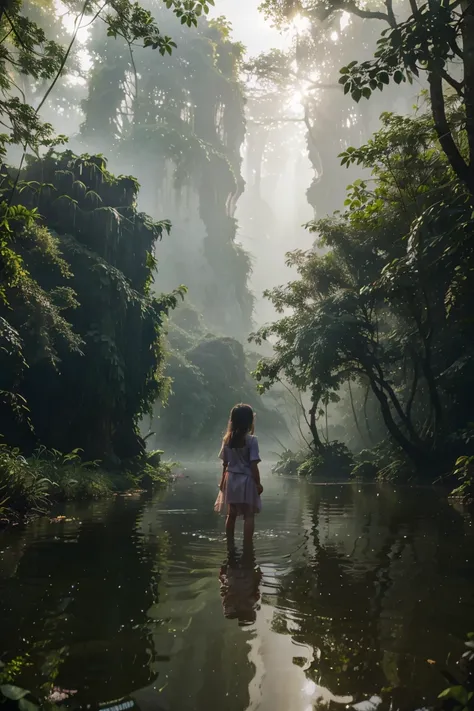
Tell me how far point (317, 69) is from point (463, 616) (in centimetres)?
5290

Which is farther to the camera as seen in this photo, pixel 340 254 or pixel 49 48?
pixel 340 254

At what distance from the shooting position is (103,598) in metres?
4.51

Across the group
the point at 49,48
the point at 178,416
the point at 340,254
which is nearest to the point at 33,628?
the point at 49,48

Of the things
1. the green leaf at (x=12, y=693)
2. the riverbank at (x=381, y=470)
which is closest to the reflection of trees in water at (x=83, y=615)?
the green leaf at (x=12, y=693)

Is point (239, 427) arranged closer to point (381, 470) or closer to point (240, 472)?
point (240, 472)

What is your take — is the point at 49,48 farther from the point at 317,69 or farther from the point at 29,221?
the point at 317,69

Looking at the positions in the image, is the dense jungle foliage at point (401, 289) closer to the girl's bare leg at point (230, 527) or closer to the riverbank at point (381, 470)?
the riverbank at point (381, 470)

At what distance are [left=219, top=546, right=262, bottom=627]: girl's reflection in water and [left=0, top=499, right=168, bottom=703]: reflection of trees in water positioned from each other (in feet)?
2.09

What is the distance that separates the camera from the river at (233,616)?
293 centimetres

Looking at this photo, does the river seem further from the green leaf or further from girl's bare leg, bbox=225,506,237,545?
the green leaf

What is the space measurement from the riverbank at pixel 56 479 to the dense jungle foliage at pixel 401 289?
6.10 m

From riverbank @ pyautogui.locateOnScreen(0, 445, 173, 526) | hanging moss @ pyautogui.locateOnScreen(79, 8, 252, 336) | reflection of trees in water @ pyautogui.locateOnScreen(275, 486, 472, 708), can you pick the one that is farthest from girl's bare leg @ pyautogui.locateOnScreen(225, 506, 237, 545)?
hanging moss @ pyautogui.locateOnScreen(79, 8, 252, 336)

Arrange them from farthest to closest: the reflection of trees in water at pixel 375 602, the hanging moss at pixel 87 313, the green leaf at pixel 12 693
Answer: the hanging moss at pixel 87 313
the reflection of trees in water at pixel 375 602
the green leaf at pixel 12 693

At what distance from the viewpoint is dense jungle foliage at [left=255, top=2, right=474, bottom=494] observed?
30.8ft
